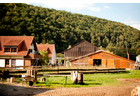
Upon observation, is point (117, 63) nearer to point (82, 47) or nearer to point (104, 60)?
point (104, 60)

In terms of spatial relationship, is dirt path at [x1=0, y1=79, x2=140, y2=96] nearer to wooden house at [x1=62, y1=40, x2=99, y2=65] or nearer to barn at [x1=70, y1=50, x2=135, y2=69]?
barn at [x1=70, y1=50, x2=135, y2=69]

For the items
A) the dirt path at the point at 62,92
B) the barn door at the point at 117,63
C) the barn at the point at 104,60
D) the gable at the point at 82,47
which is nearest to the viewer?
the dirt path at the point at 62,92

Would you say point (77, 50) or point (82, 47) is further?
point (82, 47)

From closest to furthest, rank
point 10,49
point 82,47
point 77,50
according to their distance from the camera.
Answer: point 10,49 < point 77,50 < point 82,47

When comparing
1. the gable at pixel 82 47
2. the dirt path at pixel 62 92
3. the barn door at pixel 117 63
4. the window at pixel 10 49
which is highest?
the gable at pixel 82 47

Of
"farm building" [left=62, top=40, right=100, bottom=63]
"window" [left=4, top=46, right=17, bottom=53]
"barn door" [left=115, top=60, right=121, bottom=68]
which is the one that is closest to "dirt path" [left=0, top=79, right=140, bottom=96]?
"window" [left=4, top=46, right=17, bottom=53]

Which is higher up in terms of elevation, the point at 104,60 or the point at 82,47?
the point at 82,47

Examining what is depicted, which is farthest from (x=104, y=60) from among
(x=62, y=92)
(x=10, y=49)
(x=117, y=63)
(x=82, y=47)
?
(x=62, y=92)

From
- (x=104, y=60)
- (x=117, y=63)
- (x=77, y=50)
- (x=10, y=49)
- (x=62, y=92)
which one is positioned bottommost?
(x=62, y=92)

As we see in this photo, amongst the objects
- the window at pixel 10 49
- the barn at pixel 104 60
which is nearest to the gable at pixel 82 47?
the barn at pixel 104 60

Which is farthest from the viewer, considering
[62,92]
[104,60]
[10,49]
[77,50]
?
[77,50]

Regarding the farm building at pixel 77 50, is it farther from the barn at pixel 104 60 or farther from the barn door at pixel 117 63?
the barn door at pixel 117 63
